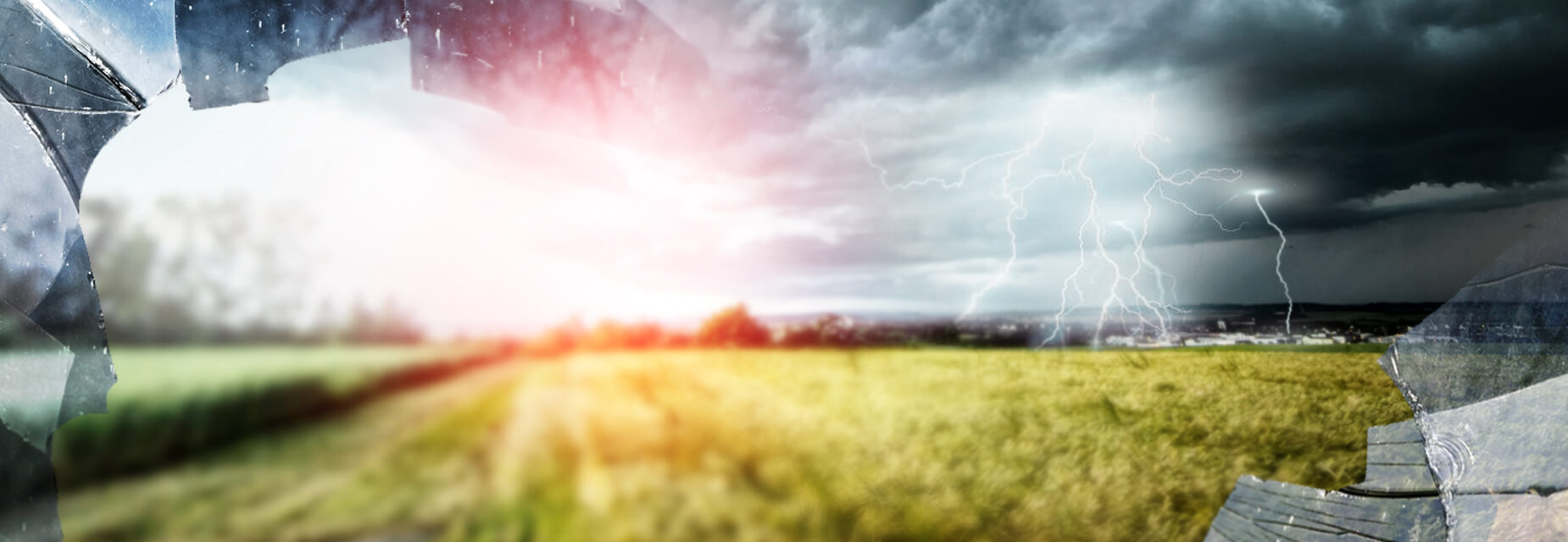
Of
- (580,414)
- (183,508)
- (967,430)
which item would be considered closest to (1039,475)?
(967,430)

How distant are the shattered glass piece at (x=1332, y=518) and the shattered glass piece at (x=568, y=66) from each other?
301 centimetres

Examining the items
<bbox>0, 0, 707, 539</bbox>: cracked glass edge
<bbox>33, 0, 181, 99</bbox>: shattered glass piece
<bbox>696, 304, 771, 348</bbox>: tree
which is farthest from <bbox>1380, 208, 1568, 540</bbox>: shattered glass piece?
<bbox>33, 0, 181, 99</bbox>: shattered glass piece

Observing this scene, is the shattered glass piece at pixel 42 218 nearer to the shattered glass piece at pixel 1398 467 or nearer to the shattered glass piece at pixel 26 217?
the shattered glass piece at pixel 26 217

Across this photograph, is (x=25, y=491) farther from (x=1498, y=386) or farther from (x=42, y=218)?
(x=1498, y=386)

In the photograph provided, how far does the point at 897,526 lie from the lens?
331 cm

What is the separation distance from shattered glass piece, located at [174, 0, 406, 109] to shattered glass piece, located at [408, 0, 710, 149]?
0.21 meters

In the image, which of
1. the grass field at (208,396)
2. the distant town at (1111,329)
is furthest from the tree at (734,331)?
the grass field at (208,396)

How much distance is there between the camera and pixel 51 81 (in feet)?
9.30

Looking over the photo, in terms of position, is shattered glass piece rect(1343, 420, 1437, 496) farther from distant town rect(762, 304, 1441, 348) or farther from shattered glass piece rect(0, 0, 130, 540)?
shattered glass piece rect(0, 0, 130, 540)

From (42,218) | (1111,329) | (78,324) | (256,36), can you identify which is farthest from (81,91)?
(1111,329)

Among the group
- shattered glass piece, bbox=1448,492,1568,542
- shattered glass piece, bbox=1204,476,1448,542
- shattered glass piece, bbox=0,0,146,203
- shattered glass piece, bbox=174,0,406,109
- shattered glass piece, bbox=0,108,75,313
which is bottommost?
shattered glass piece, bbox=1204,476,1448,542

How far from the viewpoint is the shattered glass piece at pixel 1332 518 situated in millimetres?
2357

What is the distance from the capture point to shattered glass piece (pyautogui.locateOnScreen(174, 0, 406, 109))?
9.99 ft

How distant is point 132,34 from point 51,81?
1.13ft
